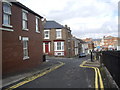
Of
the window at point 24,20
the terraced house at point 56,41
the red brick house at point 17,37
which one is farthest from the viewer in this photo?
the terraced house at point 56,41

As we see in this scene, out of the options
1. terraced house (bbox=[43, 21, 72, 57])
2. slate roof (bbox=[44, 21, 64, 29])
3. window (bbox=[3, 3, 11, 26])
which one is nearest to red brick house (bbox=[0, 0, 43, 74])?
window (bbox=[3, 3, 11, 26])

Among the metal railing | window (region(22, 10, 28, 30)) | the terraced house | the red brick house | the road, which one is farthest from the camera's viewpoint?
the terraced house

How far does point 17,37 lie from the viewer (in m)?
13.1

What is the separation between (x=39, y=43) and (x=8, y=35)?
775 centimetres

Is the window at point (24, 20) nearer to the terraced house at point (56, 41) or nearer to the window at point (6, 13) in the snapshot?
the window at point (6, 13)

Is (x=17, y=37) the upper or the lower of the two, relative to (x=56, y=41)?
lower

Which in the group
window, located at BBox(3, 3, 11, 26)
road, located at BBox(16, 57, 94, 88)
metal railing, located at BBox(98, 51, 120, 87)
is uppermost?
window, located at BBox(3, 3, 11, 26)

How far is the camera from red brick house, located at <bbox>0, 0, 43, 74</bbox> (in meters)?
11.3

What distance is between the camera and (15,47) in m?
12.7

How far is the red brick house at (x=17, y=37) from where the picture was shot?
11273 millimetres

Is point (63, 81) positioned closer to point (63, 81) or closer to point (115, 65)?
point (63, 81)

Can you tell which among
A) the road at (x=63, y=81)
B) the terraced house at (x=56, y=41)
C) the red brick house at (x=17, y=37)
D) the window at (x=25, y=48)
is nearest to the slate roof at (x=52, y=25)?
the terraced house at (x=56, y=41)

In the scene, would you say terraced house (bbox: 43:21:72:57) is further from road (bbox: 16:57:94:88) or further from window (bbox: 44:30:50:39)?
road (bbox: 16:57:94:88)

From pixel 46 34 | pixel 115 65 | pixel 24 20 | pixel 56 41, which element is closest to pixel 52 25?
pixel 46 34
